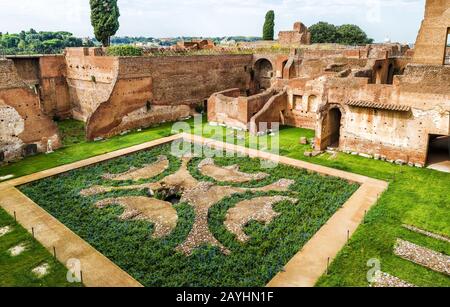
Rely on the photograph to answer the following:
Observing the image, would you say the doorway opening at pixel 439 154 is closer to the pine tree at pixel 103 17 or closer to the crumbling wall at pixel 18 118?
the crumbling wall at pixel 18 118

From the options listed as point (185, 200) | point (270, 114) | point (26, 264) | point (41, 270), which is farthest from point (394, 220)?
point (270, 114)

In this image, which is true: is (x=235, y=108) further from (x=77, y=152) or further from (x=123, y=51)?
(x=77, y=152)

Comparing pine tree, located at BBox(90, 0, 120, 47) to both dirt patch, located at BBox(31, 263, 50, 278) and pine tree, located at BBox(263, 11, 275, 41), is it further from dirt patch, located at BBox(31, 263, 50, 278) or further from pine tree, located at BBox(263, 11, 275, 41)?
dirt patch, located at BBox(31, 263, 50, 278)

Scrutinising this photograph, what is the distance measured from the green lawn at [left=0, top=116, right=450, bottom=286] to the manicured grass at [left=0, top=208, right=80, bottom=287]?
625 centimetres

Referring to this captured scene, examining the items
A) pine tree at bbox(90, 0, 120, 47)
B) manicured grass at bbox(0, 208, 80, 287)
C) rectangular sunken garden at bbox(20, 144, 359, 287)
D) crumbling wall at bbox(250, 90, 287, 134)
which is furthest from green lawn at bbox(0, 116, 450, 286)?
pine tree at bbox(90, 0, 120, 47)

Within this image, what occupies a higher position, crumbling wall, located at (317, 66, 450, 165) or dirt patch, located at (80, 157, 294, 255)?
crumbling wall, located at (317, 66, 450, 165)

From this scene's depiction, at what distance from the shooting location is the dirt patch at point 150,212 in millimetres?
11547

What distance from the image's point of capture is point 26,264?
955 cm

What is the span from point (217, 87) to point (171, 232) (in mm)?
20253

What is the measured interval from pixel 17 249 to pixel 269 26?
162 feet

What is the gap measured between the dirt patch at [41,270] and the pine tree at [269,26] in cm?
4865

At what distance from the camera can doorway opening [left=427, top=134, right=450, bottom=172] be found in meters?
16.5

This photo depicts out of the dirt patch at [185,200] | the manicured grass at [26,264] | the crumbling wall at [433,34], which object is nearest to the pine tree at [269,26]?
the crumbling wall at [433,34]

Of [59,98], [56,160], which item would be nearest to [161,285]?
[56,160]
